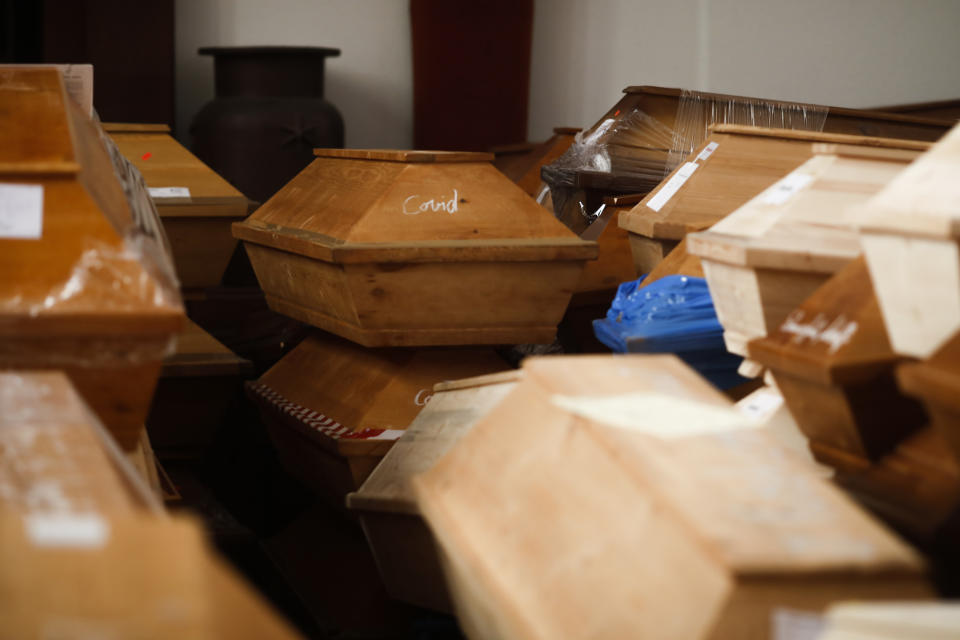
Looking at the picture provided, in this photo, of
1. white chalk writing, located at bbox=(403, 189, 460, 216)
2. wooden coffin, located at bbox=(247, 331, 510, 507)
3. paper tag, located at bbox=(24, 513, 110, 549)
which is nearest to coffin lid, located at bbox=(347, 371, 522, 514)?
wooden coffin, located at bbox=(247, 331, 510, 507)

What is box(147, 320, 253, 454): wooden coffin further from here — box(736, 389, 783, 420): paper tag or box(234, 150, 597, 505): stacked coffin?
box(736, 389, 783, 420): paper tag

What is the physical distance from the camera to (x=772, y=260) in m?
2.48

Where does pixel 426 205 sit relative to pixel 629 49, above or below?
below

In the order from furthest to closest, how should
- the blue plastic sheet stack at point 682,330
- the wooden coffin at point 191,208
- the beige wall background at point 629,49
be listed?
the beige wall background at point 629,49, the wooden coffin at point 191,208, the blue plastic sheet stack at point 682,330

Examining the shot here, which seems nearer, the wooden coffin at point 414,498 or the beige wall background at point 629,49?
the wooden coffin at point 414,498

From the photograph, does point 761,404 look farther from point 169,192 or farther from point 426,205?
point 169,192

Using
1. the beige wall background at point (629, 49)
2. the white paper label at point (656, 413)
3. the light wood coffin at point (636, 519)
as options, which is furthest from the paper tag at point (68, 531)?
the beige wall background at point (629, 49)

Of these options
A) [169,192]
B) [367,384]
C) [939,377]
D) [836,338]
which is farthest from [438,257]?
[169,192]

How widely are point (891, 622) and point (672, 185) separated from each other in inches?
96.2

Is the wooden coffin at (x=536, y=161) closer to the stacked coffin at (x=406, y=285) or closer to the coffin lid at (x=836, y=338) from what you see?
the stacked coffin at (x=406, y=285)

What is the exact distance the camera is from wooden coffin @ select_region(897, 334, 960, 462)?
1683 millimetres

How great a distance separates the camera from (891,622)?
1.40 metres

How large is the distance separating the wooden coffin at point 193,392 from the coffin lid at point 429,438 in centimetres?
123

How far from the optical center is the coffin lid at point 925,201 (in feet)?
5.82
